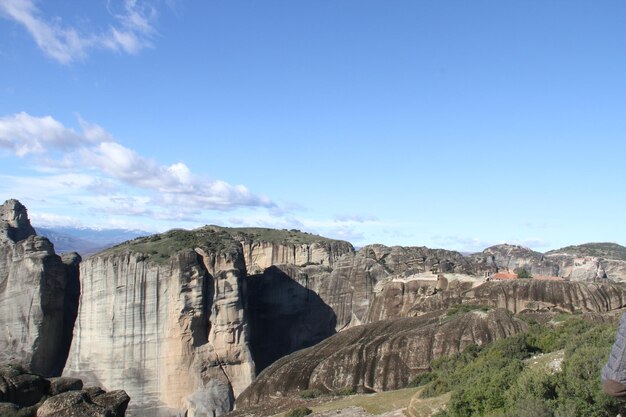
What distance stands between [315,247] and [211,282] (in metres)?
22.5

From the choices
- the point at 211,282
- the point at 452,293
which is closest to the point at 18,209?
the point at 211,282

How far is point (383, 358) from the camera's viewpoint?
2595 cm

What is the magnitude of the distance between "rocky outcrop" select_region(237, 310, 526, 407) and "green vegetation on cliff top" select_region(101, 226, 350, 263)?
2938cm

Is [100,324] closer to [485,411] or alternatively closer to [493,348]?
[493,348]

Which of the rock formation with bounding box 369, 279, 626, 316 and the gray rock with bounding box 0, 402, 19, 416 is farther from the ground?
the rock formation with bounding box 369, 279, 626, 316

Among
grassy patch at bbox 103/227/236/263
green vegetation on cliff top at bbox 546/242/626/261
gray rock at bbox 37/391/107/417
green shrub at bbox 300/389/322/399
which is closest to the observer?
gray rock at bbox 37/391/107/417

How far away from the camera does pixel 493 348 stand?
22094mm

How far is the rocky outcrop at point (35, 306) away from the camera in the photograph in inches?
2192

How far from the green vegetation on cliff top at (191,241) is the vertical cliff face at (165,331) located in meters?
0.67

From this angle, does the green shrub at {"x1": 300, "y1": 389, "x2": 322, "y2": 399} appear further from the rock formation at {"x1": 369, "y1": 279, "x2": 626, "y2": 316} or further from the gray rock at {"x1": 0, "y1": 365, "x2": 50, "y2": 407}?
the rock formation at {"x1": 369, "y1": 279, "x2": 626, "y2": 316}

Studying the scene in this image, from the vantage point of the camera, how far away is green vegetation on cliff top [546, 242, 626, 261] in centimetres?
12888

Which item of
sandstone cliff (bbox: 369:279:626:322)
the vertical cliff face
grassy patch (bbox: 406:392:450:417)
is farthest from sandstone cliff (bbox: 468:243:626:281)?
grassy patch (bbox: 406:392:450:417)

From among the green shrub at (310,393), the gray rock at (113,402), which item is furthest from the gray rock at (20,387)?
the green shrub at (310,393)

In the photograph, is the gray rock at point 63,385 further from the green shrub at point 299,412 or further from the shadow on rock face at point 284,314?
the shadow on rock face at point 284,314
